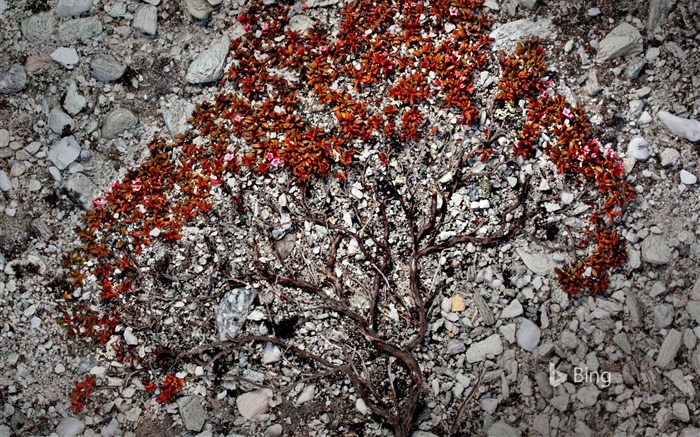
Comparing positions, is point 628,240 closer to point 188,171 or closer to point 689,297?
point 689,297

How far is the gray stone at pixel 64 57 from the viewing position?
8.02m

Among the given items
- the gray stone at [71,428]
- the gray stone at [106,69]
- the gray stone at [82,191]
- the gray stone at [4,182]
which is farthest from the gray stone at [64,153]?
the gray stone at [71,428]

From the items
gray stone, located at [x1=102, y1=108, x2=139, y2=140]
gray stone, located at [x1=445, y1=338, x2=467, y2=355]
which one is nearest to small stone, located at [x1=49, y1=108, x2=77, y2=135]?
gray stone, located at [x1=102, y1=108, x2=139, y2=140]

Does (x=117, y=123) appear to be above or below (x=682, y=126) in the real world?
above

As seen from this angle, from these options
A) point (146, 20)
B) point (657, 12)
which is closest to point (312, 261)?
point (146, 20)

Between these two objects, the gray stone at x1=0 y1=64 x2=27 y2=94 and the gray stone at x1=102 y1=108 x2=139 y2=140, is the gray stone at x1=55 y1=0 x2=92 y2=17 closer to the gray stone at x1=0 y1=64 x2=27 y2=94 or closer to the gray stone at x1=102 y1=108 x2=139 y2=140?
the gray stone at x1=0 y1=64 x2=27 y2=94

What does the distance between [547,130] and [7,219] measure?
7195 mm

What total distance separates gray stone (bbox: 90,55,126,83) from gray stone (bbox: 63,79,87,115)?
1.24 ft

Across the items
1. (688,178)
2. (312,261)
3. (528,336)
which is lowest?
(528,336)

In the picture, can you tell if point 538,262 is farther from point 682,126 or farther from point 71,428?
point 71,428

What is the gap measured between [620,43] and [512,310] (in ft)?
12.5

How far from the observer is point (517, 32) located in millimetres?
7734

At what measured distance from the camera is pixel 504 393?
6.76 meters

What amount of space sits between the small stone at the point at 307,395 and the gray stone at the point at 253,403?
368 mm
